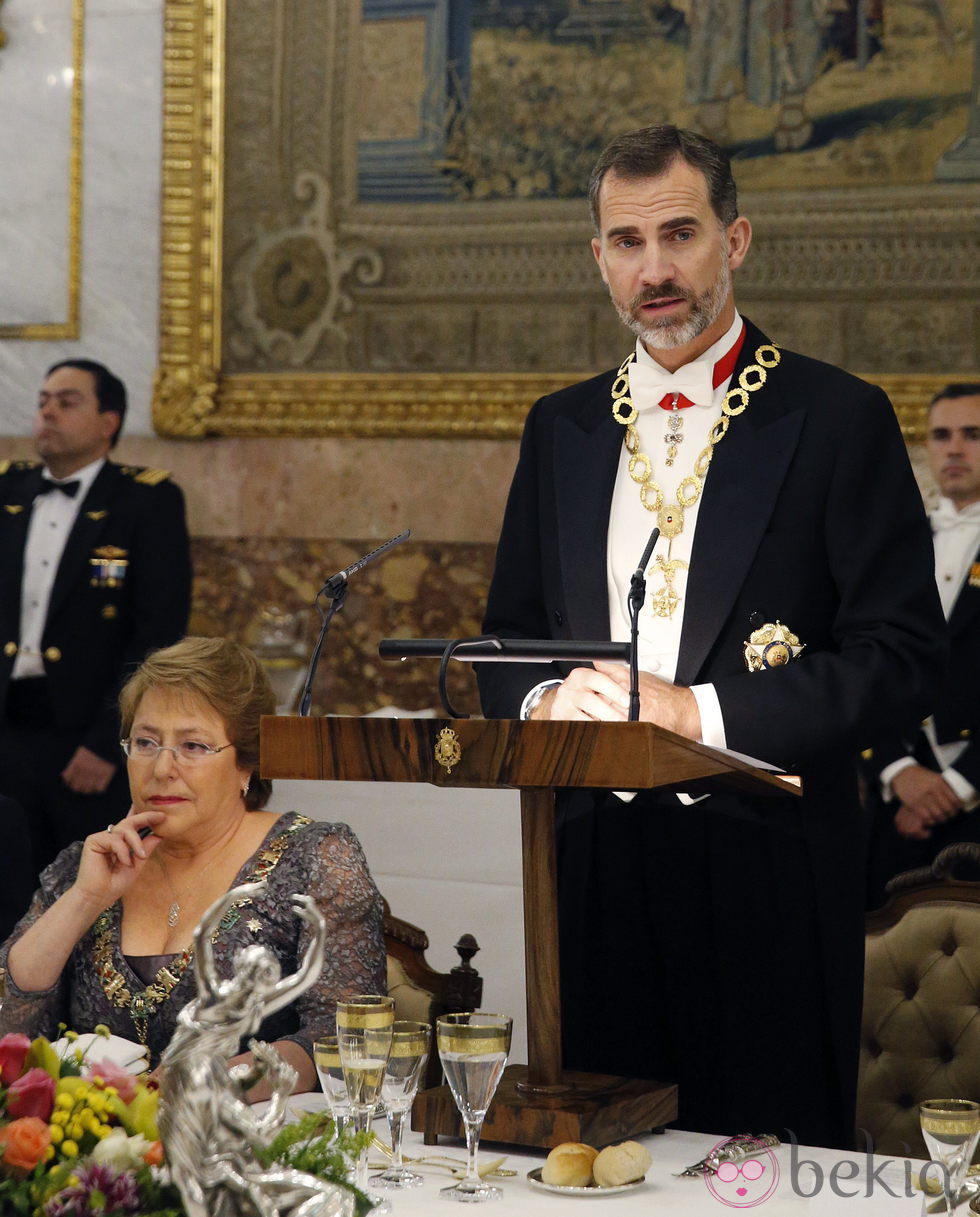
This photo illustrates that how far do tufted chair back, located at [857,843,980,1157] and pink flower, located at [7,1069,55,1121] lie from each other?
1554 mm

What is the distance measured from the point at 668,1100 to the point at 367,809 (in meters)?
2.49

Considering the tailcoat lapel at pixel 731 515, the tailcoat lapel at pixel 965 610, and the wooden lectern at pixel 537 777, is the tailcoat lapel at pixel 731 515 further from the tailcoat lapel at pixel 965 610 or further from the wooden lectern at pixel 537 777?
the tailcoat lapel at pixel 965 610

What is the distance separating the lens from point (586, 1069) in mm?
2137

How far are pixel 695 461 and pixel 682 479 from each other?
0.09ft

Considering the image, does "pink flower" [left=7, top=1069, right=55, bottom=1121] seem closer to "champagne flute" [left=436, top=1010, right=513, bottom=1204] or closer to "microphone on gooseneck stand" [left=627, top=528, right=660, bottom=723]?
"champagne flute" [left=436, top=1010, right=513, bottom=1204]

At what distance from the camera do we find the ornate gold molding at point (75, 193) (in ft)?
18.4

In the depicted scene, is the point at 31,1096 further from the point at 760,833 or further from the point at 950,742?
the point at 950,742

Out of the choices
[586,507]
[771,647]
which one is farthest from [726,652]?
[586,507]

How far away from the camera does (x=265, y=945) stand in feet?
8.25

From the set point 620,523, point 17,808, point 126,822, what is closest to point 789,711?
point 620,523

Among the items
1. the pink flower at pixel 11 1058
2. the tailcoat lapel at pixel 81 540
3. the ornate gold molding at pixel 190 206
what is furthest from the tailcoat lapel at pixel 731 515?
the ornate gold molding at pixel 190 206

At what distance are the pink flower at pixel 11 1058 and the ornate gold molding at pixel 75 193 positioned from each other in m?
4.32

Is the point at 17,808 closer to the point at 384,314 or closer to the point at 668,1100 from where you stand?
the point at 668,1100

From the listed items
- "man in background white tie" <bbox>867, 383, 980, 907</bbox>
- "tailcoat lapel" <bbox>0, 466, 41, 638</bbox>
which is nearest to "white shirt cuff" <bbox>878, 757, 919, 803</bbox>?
"man in background white tie" <bbox>867, 383, 980, 907</bbox>
